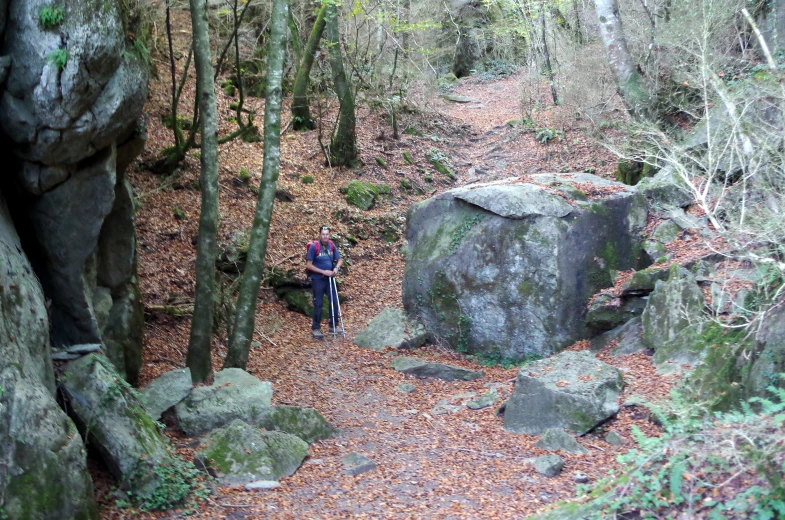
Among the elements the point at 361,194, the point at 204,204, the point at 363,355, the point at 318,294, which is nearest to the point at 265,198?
the point at 204,204

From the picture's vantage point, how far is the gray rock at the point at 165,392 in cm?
749

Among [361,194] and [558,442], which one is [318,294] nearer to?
[558,442]

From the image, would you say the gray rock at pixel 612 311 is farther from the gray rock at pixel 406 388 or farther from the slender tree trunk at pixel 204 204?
the slender tree trunk at pixel 204 204

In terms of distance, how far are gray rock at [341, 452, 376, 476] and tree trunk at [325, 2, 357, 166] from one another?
1227cm

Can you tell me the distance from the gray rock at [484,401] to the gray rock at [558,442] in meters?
1.41

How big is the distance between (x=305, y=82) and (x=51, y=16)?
43.4 feet

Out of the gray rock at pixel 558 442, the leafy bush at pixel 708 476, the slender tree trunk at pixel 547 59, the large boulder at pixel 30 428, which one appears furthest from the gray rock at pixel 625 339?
the slender tree trunk at pixel 547 59

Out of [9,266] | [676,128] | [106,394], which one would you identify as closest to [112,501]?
[106,394]

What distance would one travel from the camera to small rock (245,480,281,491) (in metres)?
6.44

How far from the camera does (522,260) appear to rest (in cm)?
1069

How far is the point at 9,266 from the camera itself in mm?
5734

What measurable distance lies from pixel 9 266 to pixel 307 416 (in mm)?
3680

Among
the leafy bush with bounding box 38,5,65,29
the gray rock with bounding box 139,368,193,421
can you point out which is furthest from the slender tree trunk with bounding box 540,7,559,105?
the leafy bush with bounding box 38,5,65,29

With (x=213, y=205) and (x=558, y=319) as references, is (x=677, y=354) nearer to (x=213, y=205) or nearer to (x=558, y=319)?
(x=558, y=319)
